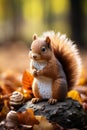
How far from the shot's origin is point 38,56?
406 cm

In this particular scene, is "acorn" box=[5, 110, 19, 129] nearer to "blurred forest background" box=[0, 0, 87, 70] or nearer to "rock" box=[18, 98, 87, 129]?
"rock" box=[18, 98, 87, 129]

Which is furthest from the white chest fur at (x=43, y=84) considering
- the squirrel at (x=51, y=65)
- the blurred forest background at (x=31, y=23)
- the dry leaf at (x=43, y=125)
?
the blurred forest background at (x=31, y=23)

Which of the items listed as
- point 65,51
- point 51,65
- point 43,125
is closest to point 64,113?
point 43,125

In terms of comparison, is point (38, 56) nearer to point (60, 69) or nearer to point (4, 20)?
point (60, 69)

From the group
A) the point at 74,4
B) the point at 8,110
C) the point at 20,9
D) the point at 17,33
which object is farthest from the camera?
the point at 20,9

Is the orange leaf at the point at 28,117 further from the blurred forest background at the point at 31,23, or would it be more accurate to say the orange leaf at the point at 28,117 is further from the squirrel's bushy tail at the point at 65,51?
the blurred forest background at the point at 31,23

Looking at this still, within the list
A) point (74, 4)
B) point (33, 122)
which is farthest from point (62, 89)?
point (74, 4)

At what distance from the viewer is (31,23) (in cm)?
3012

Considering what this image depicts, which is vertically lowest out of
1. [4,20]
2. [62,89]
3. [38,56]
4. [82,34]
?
[62,89]

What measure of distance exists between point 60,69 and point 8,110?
56 cm

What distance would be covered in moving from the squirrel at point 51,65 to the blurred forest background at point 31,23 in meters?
9.08

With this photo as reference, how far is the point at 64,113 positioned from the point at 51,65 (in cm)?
40

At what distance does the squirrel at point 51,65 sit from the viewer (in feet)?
13.5

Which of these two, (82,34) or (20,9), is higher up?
(20,9)
